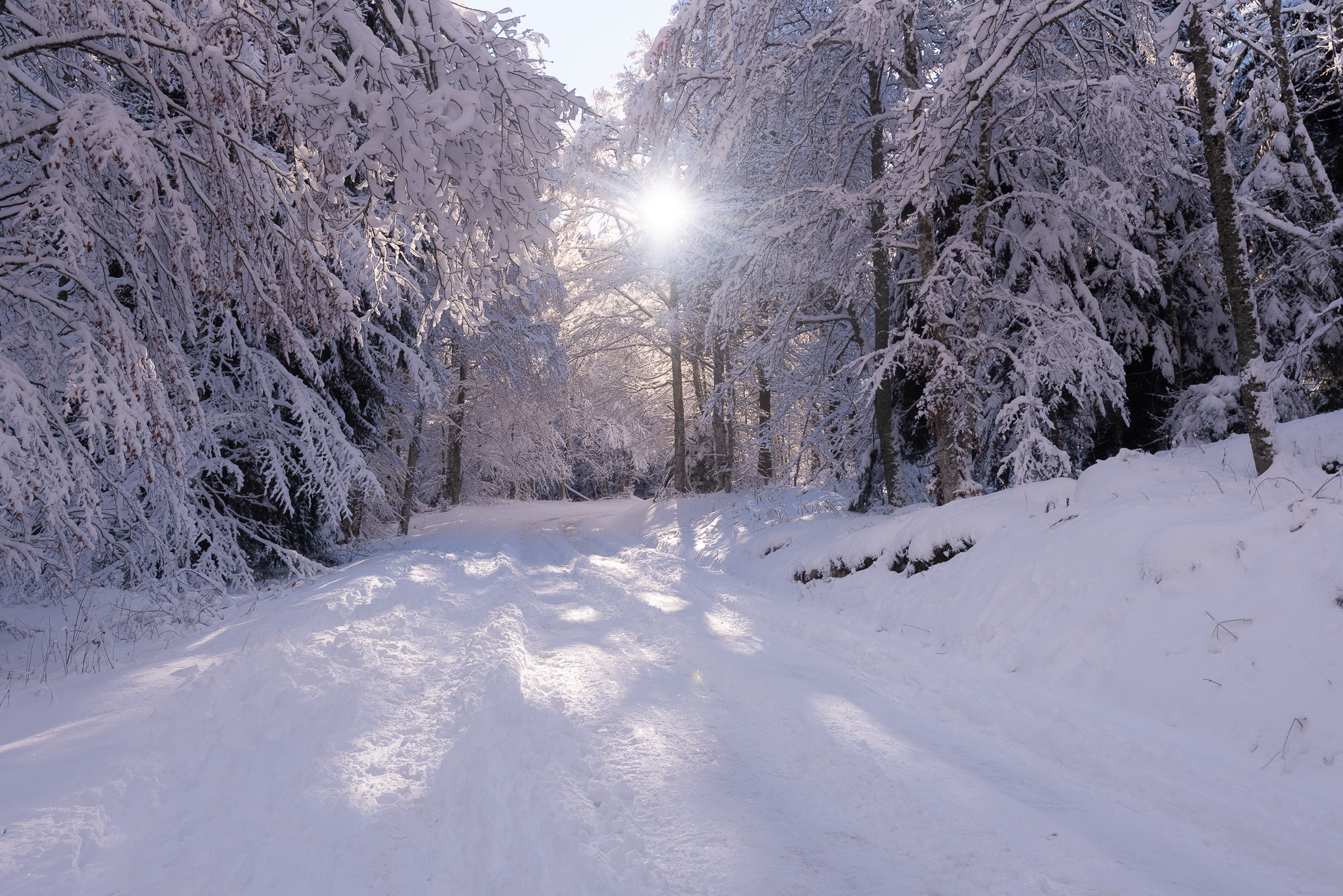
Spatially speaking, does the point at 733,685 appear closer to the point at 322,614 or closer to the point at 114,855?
the point at 114,855

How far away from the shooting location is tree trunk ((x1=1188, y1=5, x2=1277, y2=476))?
602 centimetres

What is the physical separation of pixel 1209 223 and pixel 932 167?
20.2 feet

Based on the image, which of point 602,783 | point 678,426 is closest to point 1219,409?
point 602,783

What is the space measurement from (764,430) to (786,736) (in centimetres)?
1131

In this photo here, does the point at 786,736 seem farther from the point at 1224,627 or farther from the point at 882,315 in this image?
the point at 882,315

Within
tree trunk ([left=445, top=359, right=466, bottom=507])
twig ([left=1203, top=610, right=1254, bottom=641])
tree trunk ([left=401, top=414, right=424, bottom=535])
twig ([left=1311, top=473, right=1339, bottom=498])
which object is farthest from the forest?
tree trunk ([left=445, top=359, right=466, bottom=507])

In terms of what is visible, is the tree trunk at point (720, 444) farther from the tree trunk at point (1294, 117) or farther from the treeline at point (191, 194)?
the treeline at point (191, 194)

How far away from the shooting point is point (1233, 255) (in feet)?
20.2

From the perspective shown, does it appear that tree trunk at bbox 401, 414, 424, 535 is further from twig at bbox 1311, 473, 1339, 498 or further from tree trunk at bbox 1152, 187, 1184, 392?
twig at bbox 1311, 473, 1339, 498

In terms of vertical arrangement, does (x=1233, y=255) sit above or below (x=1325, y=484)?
above

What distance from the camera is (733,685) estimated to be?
4750mm

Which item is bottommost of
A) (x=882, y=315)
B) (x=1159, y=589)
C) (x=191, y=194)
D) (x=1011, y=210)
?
(x=1159, y=589)

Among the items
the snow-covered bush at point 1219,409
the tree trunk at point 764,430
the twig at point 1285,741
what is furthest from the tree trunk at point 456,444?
the twig at point 1285,741

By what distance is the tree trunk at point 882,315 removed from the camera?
11.2 m
